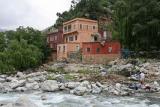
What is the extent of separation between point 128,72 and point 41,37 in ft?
92.3

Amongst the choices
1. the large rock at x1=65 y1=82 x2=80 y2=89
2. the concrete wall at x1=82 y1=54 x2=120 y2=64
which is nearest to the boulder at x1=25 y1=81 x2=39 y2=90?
the large rock at x1=65 y1=82 x2=80 y2=89

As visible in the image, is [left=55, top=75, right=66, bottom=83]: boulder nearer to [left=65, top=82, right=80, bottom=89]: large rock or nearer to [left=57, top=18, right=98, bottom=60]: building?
[left=65, top=82, right=80, bottom=89]: large rock

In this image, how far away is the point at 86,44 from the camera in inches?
2174

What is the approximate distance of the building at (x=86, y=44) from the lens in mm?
52406

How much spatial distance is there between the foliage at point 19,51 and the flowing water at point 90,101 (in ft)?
61.2

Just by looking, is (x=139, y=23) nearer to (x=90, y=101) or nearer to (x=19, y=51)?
(x=19, y=51)

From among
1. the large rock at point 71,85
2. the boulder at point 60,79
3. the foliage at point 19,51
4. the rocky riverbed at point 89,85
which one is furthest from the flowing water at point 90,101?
the foliage at point 19,51

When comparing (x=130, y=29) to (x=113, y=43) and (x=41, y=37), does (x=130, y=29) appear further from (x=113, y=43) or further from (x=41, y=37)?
(x=41, y=37)

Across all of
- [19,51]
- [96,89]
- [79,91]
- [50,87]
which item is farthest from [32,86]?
[19,51]

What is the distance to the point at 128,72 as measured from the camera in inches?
1366

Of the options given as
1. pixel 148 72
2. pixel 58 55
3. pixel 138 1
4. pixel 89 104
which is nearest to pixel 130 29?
pixel 138 1

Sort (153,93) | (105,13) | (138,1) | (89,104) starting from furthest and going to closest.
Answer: (105,13)
(138,1)
(153,93)
(89,104)

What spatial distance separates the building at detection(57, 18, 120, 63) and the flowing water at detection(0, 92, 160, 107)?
83.1 feet

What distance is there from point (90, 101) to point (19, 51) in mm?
25118
